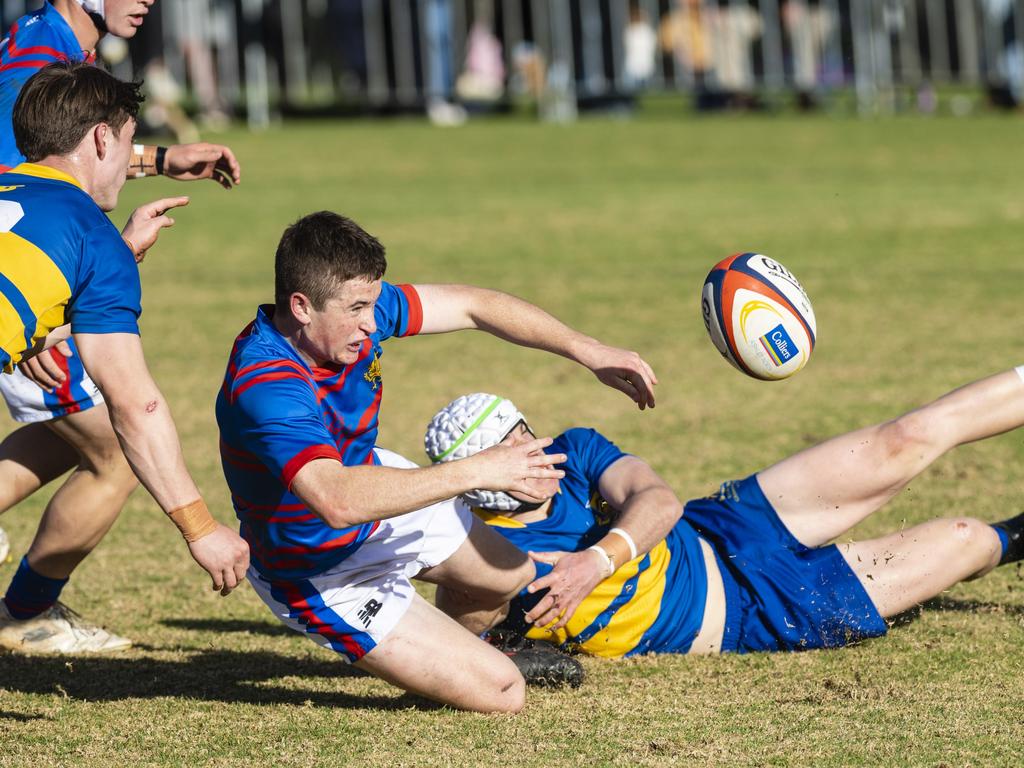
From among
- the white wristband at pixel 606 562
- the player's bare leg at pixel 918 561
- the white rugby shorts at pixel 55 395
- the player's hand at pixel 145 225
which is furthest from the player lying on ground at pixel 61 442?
the player's bare leg at pixel 918 561

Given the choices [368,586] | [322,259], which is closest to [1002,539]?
[368,586]

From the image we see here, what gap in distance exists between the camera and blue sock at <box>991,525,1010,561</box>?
5652 millimetres

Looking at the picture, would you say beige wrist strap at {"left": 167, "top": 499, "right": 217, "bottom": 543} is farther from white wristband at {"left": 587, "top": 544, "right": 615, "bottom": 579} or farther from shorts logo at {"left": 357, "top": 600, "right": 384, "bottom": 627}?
white wristband at {"left": 587, "top": 544, "right": 615, "bottom": 579}

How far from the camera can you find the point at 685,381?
10055mm

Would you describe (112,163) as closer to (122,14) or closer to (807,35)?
(122,14)

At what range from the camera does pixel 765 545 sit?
222 inches

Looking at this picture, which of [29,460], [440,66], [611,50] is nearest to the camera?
[29,460]

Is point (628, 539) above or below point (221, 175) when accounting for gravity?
below

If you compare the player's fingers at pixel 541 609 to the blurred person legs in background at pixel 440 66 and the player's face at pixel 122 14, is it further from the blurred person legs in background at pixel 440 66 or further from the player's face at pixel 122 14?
the blurred person legs in background at pixel 440 66

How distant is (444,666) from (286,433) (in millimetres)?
967

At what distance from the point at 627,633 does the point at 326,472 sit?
1.56 metres

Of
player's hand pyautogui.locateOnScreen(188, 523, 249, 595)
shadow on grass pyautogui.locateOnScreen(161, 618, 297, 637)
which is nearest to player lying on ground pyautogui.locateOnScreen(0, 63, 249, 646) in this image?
player's hand pyautogui.locateOnScreen(188, 523, 249, 595)

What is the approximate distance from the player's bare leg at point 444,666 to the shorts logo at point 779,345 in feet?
5.20

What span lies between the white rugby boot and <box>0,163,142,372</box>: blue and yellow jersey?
5.40ft
